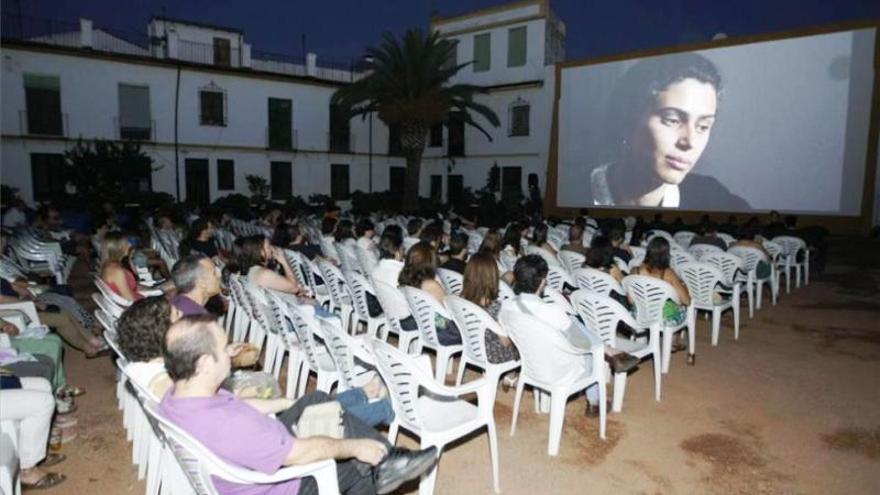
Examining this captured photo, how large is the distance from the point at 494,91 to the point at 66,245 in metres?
19.1

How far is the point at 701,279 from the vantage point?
526cm

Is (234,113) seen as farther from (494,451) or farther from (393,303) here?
(494,451)

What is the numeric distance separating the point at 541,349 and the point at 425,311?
1.02 m

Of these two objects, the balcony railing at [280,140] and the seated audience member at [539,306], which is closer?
the seated audience member at [539,306]

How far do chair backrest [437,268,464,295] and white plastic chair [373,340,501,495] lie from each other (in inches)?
81.8

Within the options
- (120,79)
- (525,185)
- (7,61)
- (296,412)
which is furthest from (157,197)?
(296,412)

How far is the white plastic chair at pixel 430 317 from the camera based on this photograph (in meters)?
3.82

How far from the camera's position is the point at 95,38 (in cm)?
2092

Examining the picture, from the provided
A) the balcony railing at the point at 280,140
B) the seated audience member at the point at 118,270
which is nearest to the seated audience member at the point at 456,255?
the seated audience member at the point at 118,270

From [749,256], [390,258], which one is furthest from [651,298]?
[749,256]

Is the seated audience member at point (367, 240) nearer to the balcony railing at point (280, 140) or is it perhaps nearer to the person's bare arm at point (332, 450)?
the person's bare arm at point (332, 450)

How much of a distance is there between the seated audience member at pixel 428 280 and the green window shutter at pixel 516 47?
70.2 ft

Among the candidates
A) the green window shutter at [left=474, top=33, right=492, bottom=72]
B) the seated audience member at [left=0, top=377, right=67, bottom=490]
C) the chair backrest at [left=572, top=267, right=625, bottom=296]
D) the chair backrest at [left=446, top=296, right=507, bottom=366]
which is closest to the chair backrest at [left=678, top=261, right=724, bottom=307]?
the chair backrest at [left=572, top=267, right=625, bottom=296]

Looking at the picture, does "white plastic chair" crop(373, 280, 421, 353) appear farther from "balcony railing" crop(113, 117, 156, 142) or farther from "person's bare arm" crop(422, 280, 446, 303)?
"balcony railing" crop(113, 117, 156, 142)
